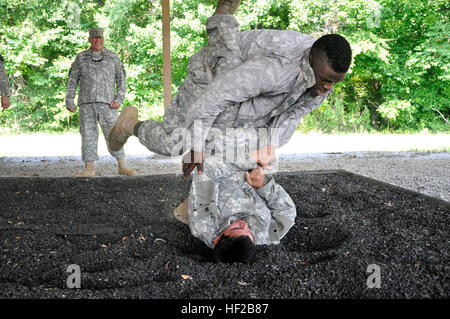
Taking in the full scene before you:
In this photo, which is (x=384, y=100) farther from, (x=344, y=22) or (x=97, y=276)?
(x=97, y=276)

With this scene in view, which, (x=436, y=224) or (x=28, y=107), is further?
(x=28, y=107)

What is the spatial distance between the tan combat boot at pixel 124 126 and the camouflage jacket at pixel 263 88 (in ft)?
2.45

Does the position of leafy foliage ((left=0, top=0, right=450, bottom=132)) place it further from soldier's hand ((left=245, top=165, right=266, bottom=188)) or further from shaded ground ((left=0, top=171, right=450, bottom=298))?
soldier's hand ((left=245, top=165, right=266, bottom=188))

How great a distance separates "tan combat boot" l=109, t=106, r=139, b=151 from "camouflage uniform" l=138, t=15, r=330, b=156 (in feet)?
0.78

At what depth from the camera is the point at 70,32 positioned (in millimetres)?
11422

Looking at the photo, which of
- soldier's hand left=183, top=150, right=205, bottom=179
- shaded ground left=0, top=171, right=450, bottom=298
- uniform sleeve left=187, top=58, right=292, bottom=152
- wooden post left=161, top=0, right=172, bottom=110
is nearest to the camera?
shaded ground left=0, top=171, right=450, bottom=298

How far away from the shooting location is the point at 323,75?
1.98 meters

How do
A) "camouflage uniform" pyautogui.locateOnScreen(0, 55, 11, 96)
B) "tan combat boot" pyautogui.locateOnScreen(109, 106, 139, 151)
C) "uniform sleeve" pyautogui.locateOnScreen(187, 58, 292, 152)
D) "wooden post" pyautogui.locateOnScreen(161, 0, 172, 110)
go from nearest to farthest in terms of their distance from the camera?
"uniform sleeve" pyautogui.locateOnScreen(187, 58, 292, 152) → "tan combat boot" pyautogui.locateOnScreen(109, 106, 139, 151) → "camouflage uniform" pyautogui.locateOnScreen(0, 55, 11, 96) → "wooden post" pyautogui.locateOnScreen(161, 0, 172, 110)

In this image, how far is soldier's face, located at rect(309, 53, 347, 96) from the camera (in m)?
1.95

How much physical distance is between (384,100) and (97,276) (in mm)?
11461

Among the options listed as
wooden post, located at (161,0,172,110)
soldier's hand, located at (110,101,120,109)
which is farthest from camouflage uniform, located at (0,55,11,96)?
wooden post, located at (161,0,172,110)

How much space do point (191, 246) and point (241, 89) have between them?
3.22 ft
